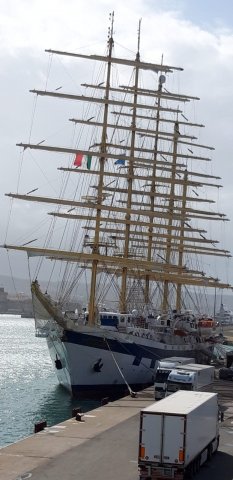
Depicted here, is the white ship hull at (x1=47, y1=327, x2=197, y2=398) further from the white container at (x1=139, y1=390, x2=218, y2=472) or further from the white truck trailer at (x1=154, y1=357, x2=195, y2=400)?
the white container at (x1=139, y1=390, x2=218, y2=472)

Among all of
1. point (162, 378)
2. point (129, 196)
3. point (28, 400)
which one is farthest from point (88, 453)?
point (129, 196)

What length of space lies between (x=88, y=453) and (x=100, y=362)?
26.9 metres

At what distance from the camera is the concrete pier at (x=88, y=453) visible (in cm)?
2547

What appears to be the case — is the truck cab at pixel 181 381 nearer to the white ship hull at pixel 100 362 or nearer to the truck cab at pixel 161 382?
the truck cab at pixel 161 382

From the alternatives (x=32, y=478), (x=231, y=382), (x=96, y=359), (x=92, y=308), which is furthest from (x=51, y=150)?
(x=32, y=478)

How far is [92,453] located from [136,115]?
45.0 meters

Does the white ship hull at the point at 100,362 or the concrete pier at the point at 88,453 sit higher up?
the white ship hull at the point at 100,362

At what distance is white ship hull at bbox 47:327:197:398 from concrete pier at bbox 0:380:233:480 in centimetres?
1580

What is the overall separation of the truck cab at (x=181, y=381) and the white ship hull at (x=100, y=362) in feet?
44.6

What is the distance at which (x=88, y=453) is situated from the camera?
28797mm

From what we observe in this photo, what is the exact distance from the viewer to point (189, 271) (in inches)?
3120

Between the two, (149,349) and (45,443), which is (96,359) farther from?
(45,443)

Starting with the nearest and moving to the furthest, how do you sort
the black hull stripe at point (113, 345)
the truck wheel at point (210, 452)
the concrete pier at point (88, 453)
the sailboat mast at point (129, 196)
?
the concrete pier at point (88, 453), the truck wheel at point (210, 452), the black hull stripe at point (113, 345), the sailboat mast at point (129, 196)

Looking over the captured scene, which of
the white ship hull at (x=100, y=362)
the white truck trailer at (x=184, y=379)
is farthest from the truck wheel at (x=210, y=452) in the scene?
the white ship hull at (x=100, y=362)
